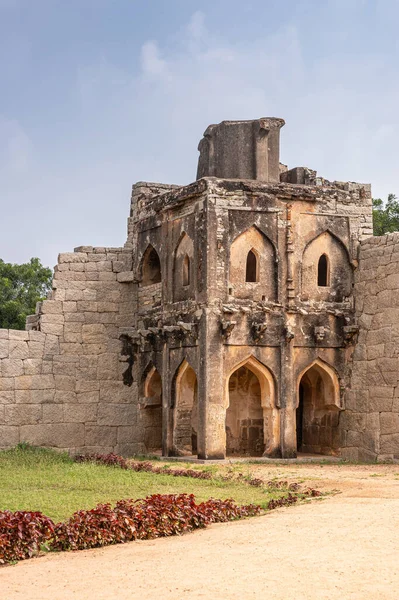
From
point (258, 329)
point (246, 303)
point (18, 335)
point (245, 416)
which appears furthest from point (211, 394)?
point (18, 335)

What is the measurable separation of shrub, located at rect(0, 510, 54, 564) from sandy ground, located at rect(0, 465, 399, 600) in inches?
7.5

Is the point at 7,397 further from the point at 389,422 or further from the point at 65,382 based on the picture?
the point at 389,422

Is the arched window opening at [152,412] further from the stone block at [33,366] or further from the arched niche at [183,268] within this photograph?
the stone block at [33,366]

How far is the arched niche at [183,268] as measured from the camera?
751 inches

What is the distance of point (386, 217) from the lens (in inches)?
1234

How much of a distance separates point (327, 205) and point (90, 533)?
1132cm

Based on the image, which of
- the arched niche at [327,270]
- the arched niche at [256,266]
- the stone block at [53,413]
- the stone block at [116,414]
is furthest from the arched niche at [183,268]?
the stone block at [53,413]

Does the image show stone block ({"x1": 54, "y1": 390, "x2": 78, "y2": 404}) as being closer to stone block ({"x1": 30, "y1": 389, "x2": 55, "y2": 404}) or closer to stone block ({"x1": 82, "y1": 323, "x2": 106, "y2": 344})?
stone block ({"x1": 30, "y1": 389, "x2": 55, "y2": 404})

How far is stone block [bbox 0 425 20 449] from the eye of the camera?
746 inches

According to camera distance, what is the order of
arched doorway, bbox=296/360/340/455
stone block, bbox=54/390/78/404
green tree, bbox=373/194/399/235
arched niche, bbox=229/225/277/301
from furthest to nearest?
green tree, bbox=373/194/399/235, stone block, bbox=54/390/78/404, arched doorway, bbox=296/360/340/455, arched niche, bbox=229/225/277/301

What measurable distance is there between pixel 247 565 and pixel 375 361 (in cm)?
1063

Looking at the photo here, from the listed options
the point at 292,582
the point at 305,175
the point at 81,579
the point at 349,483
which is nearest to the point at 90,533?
the point at 81,579

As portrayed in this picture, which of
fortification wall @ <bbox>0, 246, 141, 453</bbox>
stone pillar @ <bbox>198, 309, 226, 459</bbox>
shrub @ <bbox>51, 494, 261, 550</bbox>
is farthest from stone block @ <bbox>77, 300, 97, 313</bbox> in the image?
shrub @ <bbox>51, 494, 261, 550</bbox>

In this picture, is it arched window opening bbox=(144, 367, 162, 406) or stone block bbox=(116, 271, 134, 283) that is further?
stone block bbox=(116, 271, 134, 283)
